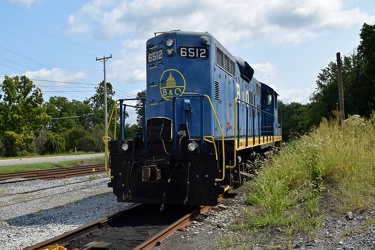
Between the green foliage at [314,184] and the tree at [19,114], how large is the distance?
3420 centimetres

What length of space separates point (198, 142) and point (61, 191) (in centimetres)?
593

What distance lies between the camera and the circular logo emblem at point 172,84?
24.0 ft

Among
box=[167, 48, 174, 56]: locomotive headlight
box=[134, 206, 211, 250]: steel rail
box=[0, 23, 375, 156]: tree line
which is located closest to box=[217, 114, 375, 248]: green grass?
box=[134, 206, 211, 250]: steel rail

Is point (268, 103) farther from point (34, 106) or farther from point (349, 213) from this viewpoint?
point (34, 106)

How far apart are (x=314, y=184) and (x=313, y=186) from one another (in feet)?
0.18

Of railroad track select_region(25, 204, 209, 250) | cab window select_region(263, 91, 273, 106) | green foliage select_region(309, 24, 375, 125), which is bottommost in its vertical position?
railroad track select_region(25, 204, 209, 250)

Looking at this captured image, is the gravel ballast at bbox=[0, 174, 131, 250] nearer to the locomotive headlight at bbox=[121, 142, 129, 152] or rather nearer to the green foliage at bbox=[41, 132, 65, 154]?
the locomotive headlight at bbox=[121, 142, 129, 152]

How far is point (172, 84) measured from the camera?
24.2 ft

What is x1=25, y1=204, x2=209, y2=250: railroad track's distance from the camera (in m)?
4.75

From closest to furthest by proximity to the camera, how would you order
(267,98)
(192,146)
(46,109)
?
1. (192,146)
2. (267,98)
3. (46,109)

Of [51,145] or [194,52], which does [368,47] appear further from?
[51,145]

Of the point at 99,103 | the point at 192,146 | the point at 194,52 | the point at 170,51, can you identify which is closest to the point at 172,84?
the point at 170,51

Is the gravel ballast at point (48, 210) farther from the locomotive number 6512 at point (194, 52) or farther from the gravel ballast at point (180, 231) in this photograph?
the locomotive number 6512 at point (194, 52)

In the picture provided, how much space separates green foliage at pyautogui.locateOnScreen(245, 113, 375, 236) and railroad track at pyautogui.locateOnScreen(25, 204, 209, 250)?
3.94 ft
